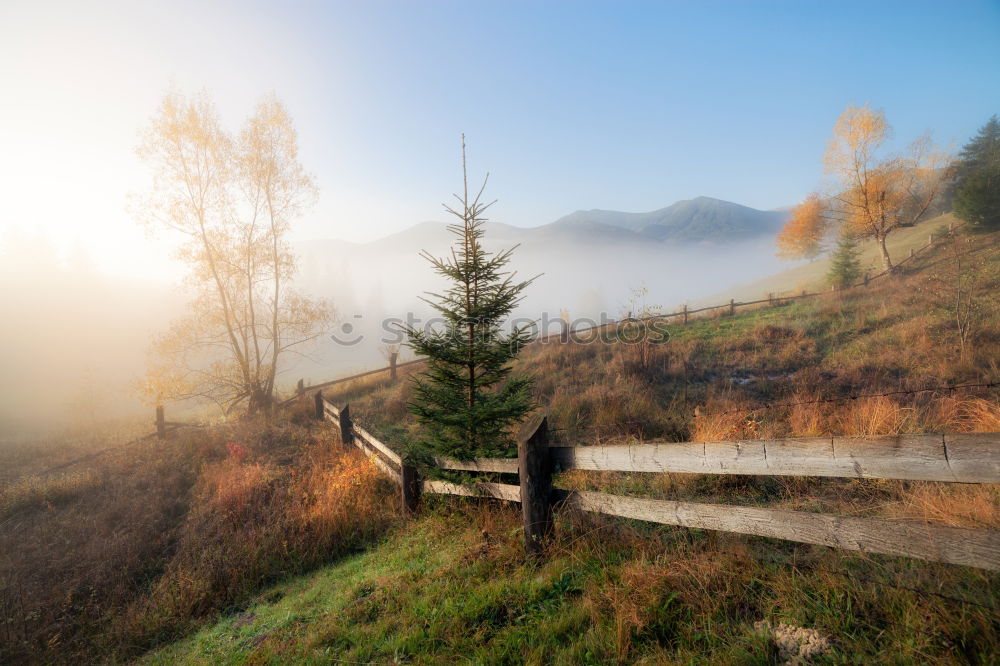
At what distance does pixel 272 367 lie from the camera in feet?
56.3

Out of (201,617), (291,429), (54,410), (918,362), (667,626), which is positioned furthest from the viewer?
(54,410)

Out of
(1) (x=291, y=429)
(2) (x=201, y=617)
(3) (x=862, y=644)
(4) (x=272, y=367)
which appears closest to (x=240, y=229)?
(4) (x=272, y=367)

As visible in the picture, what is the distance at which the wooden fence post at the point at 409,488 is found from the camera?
264 inches

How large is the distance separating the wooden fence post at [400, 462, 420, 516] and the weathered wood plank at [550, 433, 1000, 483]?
4.10 meters

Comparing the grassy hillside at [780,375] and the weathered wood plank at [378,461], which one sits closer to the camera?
the weathered wood plank at [378,461]

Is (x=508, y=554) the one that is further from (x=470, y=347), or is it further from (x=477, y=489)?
(x=470, y=347)

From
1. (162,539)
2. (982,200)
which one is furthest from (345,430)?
(982,200)

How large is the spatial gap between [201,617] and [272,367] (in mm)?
13289

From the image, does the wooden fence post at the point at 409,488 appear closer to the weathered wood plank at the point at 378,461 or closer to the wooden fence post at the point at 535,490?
the weathered wood plank at the point at 378,461

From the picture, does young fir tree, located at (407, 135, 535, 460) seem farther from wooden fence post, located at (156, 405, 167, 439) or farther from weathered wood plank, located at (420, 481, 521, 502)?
wooden fence post, located at (156, 405, 167, 439)

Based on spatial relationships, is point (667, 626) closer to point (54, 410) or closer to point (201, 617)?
point (201, 617)

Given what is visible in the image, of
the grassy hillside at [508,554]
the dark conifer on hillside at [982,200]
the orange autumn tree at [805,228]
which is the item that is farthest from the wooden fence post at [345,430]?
the orange autumn tree at [805,228]

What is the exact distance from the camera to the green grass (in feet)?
7.81

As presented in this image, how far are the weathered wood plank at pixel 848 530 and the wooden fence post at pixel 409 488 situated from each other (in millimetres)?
4067
